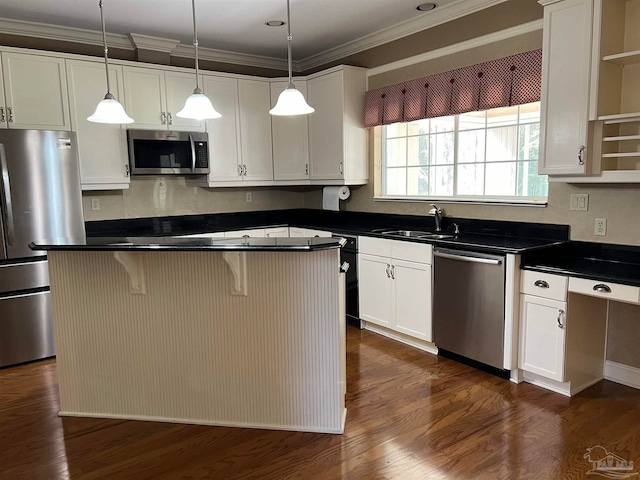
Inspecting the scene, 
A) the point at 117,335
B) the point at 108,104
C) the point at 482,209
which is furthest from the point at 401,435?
the point at 108,104

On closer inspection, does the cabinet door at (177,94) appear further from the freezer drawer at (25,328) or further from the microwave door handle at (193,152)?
the freezer drawer at (25,328)

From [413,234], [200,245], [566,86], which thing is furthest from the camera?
[413,234]

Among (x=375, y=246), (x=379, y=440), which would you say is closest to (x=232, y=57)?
(x=375, y=246)

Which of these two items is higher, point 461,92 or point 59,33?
point 59,33

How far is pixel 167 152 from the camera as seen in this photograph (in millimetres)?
4406

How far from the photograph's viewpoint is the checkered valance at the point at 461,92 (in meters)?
3.30

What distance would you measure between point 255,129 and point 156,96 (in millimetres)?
1014

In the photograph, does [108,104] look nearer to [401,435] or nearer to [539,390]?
[401,435]

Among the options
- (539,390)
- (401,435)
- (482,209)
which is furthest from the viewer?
(482,209)

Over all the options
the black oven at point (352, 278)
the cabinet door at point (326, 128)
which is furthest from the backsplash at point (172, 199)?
the black oven at point (352, 278)

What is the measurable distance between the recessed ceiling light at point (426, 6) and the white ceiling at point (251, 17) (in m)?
0.04

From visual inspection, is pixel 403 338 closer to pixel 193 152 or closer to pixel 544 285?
pixel 544 285

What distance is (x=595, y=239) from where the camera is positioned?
3131 mm

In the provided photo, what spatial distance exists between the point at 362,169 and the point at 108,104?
257 centimetres
